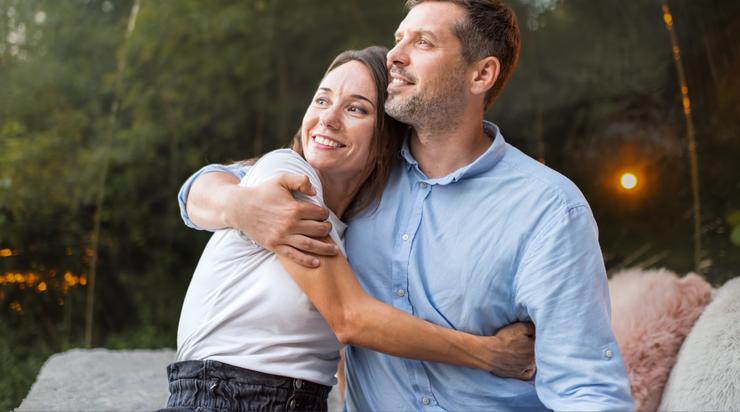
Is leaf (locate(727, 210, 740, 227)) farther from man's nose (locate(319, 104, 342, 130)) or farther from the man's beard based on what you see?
man's nose (locate(319, 104, 342, 130))

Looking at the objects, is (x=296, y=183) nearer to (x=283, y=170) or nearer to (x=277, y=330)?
(x=283, y=170)

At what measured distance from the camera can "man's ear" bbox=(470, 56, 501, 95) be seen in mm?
1688

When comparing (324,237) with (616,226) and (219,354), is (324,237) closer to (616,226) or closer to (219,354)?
(219,354)

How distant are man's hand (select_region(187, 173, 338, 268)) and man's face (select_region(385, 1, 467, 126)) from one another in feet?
1.04

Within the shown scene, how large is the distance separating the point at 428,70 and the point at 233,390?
750 millimetres

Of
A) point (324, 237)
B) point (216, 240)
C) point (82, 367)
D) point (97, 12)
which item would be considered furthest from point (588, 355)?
point (97, 12)

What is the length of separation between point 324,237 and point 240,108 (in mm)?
2092

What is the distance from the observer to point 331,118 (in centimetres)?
162

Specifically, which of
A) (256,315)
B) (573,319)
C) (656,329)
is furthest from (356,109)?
(656,329)

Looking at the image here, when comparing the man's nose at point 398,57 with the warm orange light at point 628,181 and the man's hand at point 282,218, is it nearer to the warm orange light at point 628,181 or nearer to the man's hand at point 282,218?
the man's hand at point 282,218

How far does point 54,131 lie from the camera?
3158 mm

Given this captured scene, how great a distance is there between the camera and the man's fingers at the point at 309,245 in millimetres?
1387

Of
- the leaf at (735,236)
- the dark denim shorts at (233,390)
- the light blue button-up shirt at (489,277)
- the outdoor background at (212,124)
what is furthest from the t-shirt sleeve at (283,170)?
the leaf at (735,236)

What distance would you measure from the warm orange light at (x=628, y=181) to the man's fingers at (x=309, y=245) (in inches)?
74.5
